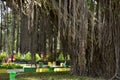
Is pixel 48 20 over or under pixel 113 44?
over

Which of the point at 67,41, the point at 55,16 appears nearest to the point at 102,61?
the point at 67,41

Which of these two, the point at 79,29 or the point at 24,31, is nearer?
the point at 79,29

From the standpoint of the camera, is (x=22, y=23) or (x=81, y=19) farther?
(x=22, y=23)

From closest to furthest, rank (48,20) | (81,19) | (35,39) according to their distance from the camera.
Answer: (81,19), (35,39), (48,20)

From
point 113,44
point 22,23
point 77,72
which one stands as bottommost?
point 77,72

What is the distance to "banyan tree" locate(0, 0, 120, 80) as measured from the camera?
397 inches

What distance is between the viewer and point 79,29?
1018 cm

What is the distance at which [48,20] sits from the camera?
1145 cm

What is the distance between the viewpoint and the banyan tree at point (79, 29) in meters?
10.1

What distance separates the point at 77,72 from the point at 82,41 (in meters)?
2.08

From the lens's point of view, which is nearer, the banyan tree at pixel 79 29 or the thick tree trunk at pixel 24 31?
the banyan tree at pixel 79 29

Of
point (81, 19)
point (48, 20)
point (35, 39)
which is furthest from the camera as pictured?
point (48, 20)

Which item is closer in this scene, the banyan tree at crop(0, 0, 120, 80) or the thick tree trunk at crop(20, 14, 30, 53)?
the banyan tree at crop(0, 0, 120, 80)

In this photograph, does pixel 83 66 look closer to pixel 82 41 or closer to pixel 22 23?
pixel 82 41
